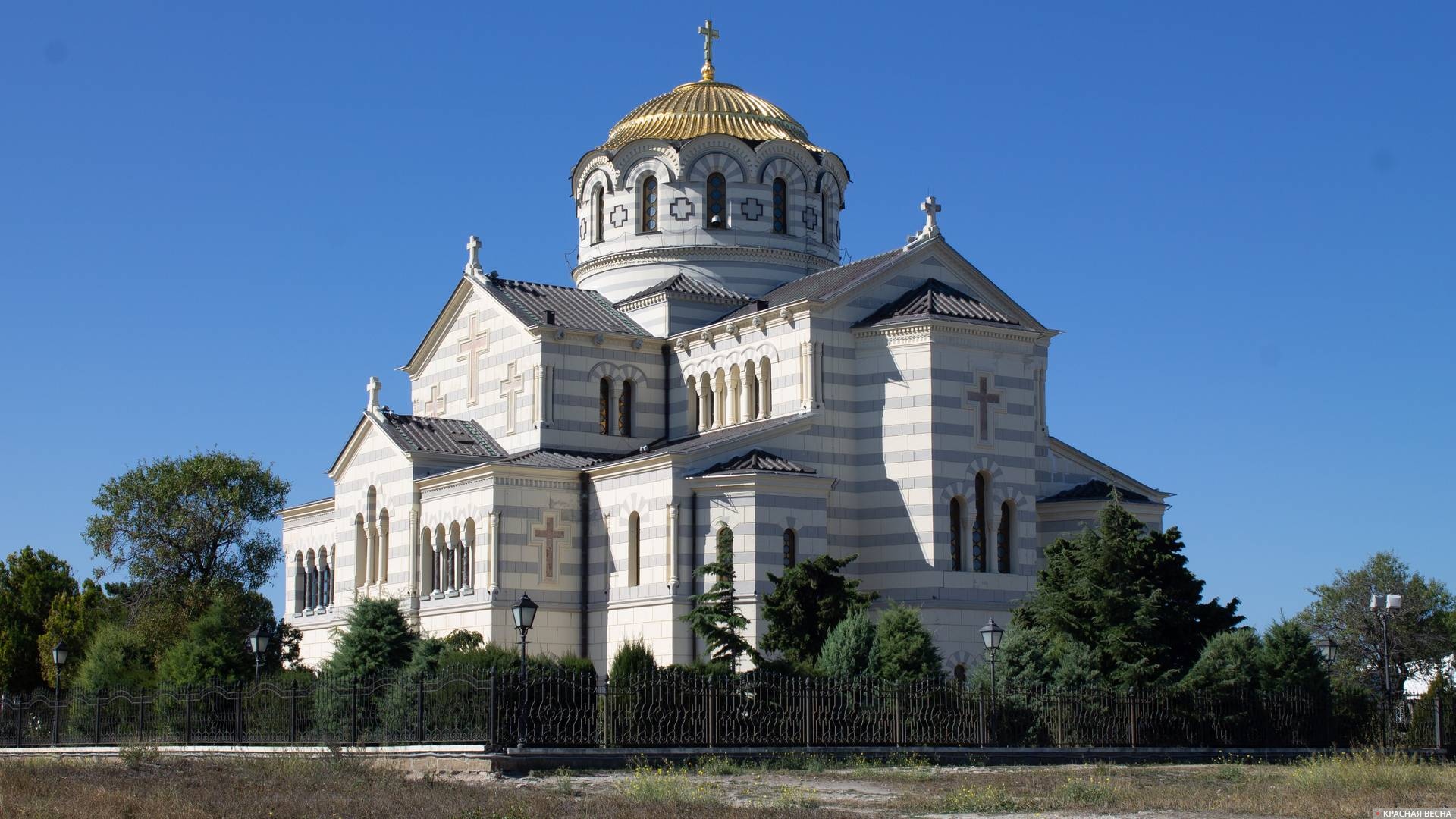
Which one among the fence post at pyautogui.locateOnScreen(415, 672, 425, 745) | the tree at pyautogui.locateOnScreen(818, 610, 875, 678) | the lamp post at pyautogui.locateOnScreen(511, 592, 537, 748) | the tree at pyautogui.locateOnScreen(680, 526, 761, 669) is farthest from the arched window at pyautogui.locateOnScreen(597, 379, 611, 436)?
the fence post at pyautogui.locateOnScreen(415, 672, 425, 745)

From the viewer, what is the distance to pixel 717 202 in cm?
5175

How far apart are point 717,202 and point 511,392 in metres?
7.85

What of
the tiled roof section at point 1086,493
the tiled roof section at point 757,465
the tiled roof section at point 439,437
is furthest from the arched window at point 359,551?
the tiled roof section at point 1086,493

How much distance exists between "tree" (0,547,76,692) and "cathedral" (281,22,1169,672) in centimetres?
1365

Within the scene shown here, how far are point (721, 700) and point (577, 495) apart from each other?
15217mm

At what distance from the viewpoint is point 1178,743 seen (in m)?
34.7

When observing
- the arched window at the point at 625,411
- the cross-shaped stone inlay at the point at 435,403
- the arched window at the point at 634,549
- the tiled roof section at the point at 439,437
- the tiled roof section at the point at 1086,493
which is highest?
the cross-shaped stone inlay at the point at 435,403

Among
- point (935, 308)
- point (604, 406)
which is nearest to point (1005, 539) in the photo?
point (935, 308)

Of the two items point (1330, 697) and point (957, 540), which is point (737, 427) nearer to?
point (957, 540)

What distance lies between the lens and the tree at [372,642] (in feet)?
127

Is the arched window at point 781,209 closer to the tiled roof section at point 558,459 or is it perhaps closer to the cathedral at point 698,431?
the cathedral at point 698,431

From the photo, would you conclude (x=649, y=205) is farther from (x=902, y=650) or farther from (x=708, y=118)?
(x=902, y=650)

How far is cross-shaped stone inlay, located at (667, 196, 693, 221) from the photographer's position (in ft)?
169

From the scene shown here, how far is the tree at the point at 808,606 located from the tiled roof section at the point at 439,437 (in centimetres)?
1207
